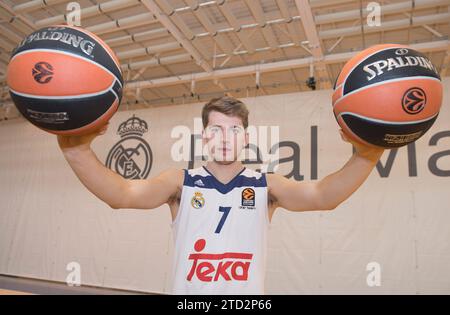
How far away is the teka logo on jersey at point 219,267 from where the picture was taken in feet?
4.29

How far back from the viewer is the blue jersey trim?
1.45 metres

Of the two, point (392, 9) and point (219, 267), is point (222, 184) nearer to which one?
point (219, 267)

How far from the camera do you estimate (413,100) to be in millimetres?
1247

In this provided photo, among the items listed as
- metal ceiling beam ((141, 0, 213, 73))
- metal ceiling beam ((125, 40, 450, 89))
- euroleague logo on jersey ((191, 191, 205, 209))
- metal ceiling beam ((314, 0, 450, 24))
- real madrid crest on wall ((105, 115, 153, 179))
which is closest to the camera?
euroleague logo on jersey ((191, 191, 205, 209))

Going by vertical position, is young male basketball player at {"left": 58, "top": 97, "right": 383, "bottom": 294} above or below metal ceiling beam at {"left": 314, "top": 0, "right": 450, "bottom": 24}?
below

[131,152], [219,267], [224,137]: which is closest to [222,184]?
[224,137]

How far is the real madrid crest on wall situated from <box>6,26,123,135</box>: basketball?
4.27m

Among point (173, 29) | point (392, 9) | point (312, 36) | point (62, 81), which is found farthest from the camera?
point (173, 29)

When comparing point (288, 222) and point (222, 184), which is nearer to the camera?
point (222, 184)

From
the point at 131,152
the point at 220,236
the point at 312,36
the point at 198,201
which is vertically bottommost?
the point at 220,236

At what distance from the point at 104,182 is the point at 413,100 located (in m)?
1.20

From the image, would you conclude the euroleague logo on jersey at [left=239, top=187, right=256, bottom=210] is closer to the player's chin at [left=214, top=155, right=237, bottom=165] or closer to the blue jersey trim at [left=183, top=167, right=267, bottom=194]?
the blue jersey trim at [left=183, top=167, right=267, bottom=194]

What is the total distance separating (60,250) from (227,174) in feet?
17.4

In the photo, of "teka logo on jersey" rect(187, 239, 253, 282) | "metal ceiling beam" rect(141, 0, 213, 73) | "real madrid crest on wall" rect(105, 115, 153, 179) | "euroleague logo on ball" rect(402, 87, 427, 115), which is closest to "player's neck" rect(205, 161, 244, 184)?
"teka logo on jersey" rect(187, 239, 253, 282)
